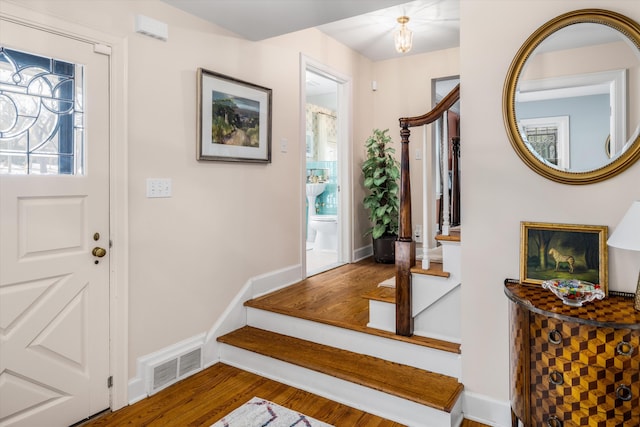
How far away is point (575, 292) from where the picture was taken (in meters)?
1.60

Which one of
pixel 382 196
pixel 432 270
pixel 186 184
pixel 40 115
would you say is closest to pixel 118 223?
pixel 186 184

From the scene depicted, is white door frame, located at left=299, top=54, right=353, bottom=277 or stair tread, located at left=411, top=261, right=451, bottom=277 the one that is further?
white door frame, located at left=299, top=54, right=353, bottom=277

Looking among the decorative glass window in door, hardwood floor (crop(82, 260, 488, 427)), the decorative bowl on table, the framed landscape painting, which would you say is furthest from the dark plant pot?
the decorative glass window in door

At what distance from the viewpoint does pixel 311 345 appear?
8.88ft

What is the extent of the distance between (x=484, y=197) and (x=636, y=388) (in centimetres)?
98

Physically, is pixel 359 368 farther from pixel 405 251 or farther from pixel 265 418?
pixel 405 251

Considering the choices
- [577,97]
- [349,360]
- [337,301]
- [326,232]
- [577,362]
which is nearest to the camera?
[577,362]

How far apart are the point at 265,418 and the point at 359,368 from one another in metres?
0.59

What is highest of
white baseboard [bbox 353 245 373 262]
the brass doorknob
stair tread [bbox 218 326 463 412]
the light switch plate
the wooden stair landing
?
the light switch plate

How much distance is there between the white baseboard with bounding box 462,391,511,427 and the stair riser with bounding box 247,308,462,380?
13 cm

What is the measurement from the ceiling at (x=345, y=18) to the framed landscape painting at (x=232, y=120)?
0.37 metres

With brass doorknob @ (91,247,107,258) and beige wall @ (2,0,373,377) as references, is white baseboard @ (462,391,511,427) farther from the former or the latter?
brass doorknob @ (91,247,107,258)

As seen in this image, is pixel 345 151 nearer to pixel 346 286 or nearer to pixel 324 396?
pixel 346 286

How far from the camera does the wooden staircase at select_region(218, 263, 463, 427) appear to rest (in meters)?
2.08
